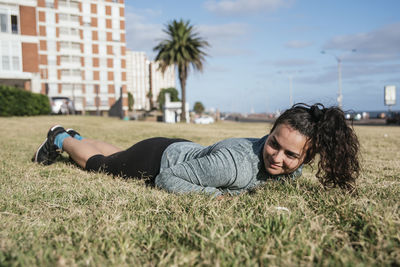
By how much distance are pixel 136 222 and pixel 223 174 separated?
0.96 m

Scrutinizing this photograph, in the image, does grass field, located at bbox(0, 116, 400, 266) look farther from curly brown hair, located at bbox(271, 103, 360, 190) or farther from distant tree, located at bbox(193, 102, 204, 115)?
distant tree, located at bbox(193, 102, 204, 115)

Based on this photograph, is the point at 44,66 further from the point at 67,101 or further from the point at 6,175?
the point at 6,175

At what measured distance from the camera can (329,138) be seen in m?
2.64

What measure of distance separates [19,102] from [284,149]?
21242mm

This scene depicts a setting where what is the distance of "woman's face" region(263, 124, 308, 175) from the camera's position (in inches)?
102

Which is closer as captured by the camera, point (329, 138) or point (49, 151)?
point (329, 138)

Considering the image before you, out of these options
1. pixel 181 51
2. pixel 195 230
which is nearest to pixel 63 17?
pixel 181 51

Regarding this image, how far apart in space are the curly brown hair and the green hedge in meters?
20.3

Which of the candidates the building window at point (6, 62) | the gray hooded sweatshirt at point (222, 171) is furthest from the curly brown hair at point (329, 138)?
the building window at point (6, 62)

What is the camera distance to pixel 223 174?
2.67 meters

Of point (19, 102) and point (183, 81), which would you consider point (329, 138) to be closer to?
point (19, 102)

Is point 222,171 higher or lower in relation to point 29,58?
lower

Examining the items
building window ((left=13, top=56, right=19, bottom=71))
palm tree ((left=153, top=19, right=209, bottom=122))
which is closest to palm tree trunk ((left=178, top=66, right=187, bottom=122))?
palm tree ((left=153, top=19, right=209, bottom=122))

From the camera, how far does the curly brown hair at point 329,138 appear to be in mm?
2627
